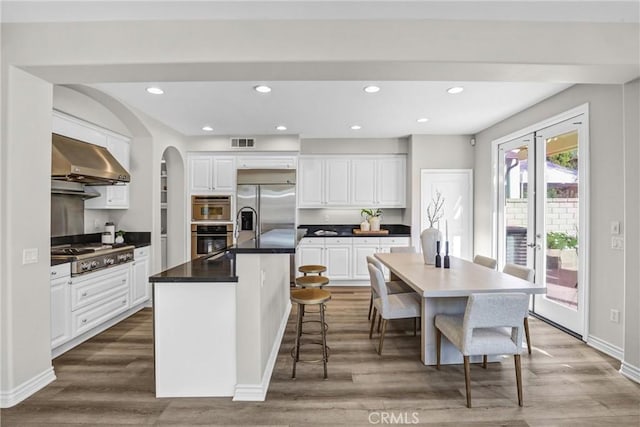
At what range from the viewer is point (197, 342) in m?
2.19

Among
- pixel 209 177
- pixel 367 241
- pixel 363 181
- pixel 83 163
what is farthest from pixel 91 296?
pixel 363 181

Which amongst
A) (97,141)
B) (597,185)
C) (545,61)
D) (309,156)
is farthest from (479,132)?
(97,141)

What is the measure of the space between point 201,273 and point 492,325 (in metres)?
2.00

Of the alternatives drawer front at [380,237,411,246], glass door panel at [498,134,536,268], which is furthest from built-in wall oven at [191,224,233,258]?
glass door panel at [498,134,536,268]

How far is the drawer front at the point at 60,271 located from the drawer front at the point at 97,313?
0.40 metres

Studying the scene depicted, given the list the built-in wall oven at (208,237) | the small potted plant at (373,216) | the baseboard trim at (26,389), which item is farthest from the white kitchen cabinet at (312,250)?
the baseboard trim at (26,389)

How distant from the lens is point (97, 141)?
3652 millimetres

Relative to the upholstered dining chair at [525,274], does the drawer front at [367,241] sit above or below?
above

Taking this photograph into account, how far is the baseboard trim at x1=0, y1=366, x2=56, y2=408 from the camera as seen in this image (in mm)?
2104

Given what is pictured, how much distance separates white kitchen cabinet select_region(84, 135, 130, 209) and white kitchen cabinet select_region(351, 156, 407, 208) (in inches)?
139

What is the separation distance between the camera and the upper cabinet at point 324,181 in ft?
18.7

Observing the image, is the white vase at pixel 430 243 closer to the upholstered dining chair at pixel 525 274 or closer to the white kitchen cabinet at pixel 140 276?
the upholstered dining chair at pixel 525 274

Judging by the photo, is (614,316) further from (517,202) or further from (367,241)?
(367,241)

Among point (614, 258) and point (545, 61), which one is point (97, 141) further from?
point (614, 258)
